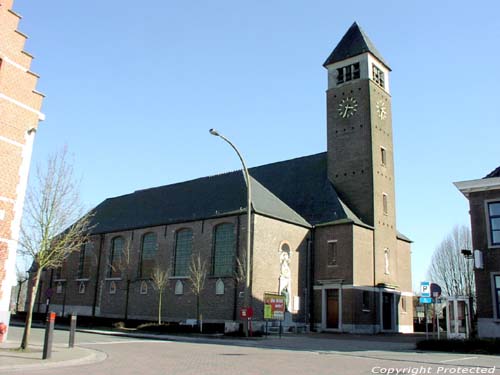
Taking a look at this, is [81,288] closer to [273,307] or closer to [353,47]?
[273,307]

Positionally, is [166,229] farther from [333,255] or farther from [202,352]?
[202,352]

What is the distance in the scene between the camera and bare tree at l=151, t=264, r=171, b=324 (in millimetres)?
37094

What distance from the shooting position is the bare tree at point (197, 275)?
114 ft

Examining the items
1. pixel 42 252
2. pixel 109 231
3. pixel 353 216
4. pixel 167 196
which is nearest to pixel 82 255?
pixel 109 231

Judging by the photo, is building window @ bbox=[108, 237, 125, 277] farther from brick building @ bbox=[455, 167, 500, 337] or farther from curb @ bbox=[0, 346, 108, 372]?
brick building @ bbox=[455, 167, 500, 337]

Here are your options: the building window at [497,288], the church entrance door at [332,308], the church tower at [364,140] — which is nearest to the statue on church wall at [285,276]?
the church entrance door at [332,308]

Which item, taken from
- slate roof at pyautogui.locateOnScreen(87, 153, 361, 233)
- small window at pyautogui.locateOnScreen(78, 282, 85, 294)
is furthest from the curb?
small window at pyautogui.locateOnScreen(78, 282, 85, 294)

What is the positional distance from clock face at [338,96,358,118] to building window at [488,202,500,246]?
61.1 ft

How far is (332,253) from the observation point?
36438 mm

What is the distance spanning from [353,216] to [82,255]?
26897 millimetres

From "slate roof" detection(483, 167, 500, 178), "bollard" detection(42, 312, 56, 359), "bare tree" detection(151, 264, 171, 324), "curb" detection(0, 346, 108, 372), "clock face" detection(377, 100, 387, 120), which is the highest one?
"clock face" detection(377, 100, 387, 120)

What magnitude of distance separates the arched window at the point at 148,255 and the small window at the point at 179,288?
13.2 ft

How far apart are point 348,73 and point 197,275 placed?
21215 mm

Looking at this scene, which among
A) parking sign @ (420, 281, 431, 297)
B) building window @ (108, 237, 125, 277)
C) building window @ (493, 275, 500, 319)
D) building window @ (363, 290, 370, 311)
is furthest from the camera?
building window @ (108, 237, 125, 277)
